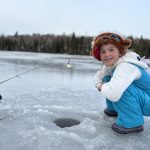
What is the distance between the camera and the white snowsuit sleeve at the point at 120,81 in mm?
2455

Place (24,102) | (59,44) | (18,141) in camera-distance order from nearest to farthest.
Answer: (18,141)
(24,102)
(59,44)

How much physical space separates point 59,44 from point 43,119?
7889cm

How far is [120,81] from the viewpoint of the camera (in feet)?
8.07

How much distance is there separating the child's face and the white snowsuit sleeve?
171 millimetres

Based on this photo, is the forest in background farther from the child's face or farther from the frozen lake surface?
the child's face

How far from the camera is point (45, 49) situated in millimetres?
83625

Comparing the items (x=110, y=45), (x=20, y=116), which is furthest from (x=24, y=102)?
(x=110, y=45)

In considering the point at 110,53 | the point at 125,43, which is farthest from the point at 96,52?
the point at 125,43

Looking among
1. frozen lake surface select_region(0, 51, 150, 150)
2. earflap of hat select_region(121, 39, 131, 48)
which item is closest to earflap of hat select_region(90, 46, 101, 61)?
earflap of hat select_region(121, 39, 131, 48)

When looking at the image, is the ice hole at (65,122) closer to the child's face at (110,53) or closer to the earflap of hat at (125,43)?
the child's face at (110,53)

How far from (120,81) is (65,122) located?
0.84 m

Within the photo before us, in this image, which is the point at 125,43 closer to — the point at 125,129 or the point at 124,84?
the point at 124,84

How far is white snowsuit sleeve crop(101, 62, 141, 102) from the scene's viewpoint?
8.05 feet

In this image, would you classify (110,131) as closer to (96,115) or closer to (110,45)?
(96,115)
